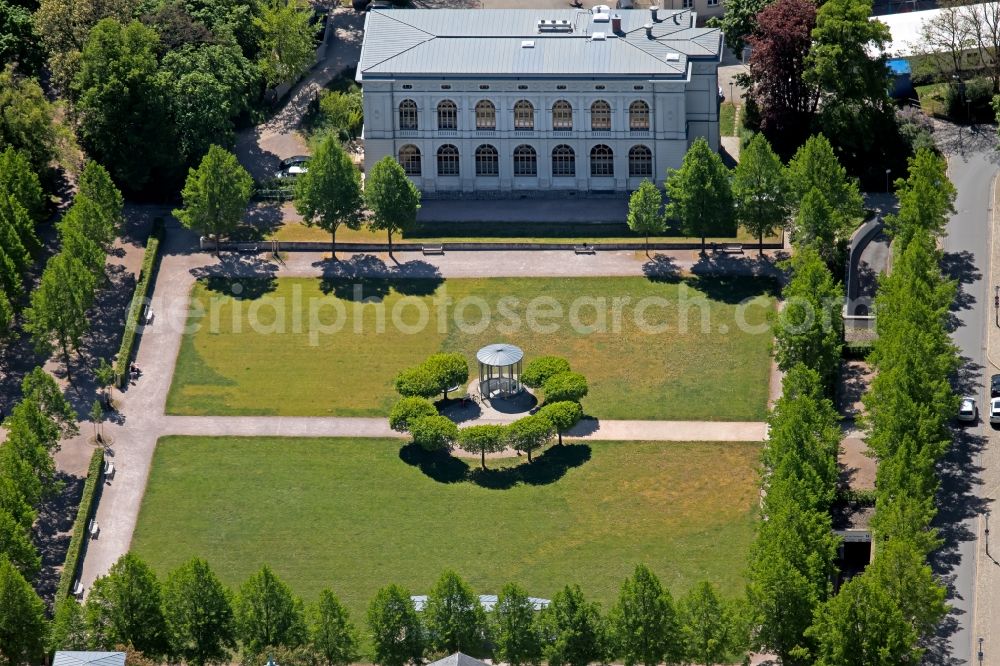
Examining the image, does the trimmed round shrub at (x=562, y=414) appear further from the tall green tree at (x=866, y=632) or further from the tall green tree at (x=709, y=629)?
the tall green tree at (x=866, y=632)

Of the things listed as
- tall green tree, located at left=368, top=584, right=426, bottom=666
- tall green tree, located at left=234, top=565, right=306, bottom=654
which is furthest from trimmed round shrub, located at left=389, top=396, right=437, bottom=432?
tall green tree, located at left=234, top=565, right=306, bottom=654

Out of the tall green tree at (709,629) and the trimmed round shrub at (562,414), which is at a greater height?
the trimmed round shrub at (562,414)

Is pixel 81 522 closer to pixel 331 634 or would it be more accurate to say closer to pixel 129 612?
pixel 129 612

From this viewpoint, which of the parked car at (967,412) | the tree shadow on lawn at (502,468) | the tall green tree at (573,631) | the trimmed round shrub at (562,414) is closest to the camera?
the tall green tree at (573,631)

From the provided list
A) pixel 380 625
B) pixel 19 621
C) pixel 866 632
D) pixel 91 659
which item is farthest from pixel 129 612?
pixel 866 632

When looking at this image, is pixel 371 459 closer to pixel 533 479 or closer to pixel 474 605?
pixel 533 479

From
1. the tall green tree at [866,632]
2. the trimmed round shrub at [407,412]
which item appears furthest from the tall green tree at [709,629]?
the trimmed round shrub at [407,412]
